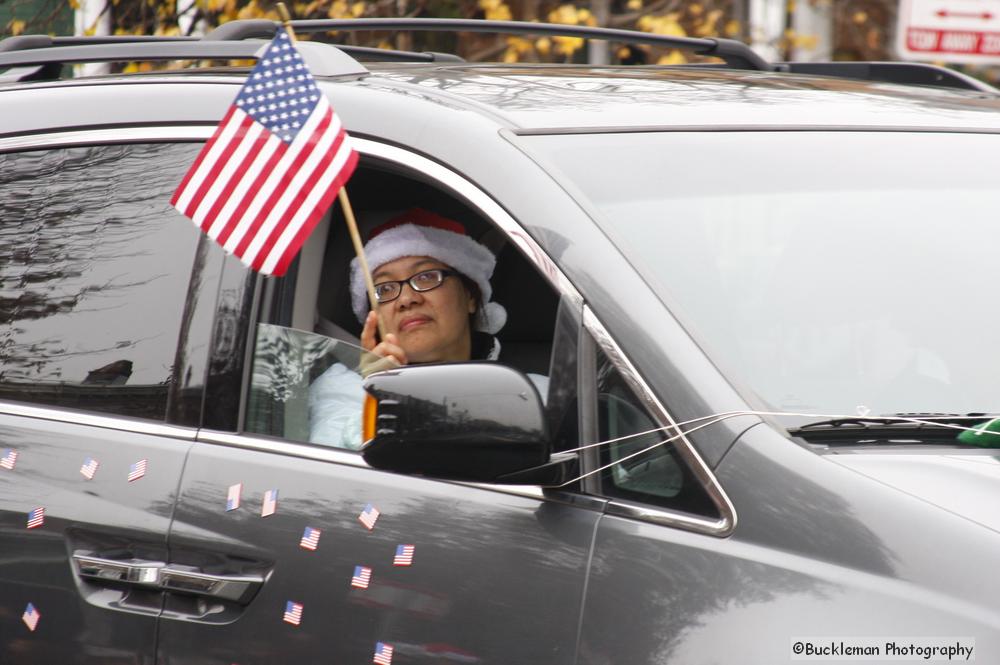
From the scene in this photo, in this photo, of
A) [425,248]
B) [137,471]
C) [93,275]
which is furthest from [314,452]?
[425,248]

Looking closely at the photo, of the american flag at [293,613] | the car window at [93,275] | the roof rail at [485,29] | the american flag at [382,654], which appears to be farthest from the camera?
the roof rail at [485,29]

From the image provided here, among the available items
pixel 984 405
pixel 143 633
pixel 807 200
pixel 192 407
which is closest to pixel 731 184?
pixel 807 200

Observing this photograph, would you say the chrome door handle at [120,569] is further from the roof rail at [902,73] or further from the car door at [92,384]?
the roof rail at [902,73]

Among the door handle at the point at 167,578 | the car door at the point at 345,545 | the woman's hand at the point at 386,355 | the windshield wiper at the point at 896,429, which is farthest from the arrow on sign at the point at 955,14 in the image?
the door handle at the point at 167,578

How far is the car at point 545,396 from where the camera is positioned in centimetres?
217

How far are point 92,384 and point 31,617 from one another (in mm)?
436

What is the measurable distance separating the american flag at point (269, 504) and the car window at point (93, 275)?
13.5 inches

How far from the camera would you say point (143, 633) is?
2666 mm

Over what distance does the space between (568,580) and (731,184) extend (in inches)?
31.1

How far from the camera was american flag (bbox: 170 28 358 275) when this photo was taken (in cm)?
271

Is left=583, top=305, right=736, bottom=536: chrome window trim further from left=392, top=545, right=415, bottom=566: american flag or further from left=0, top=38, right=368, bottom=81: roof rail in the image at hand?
left=0, top=38, right=368, bottom=81: roof rail

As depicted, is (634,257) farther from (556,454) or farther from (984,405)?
(984,405)

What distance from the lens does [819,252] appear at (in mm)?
2615

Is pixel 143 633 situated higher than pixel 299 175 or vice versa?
pixel 299 175
